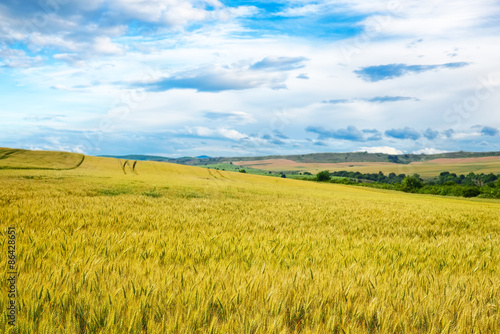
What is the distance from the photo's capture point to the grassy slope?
210 feet

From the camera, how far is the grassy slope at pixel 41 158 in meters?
64.0

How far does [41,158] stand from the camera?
2808 inches

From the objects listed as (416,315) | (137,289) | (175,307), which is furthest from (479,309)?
(137,289)

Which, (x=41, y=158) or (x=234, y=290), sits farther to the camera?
(x=41, y=158)

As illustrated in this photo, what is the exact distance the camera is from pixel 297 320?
2.39 meters

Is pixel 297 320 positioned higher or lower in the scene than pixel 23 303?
lower

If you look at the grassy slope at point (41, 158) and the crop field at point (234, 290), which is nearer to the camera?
the crop field at point (234, 290)

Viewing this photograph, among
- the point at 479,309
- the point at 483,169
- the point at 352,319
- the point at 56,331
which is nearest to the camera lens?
the point at 56,331

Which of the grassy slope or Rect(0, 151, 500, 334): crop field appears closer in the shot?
Rect(0, 151, 500, 334): crop field

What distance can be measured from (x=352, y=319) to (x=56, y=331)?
6.79 ft

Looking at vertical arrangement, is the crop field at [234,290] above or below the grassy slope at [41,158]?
below

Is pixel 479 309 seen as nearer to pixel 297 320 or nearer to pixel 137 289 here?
pixel 297 320

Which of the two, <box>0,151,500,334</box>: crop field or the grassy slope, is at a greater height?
the grassy slope

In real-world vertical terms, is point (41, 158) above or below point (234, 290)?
above
